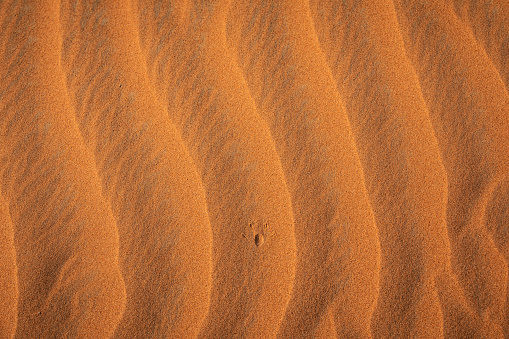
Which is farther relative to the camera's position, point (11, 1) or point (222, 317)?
point (11, 1)

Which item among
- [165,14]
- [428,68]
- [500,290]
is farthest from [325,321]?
[165,14]

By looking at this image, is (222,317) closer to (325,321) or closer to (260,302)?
(260,302)

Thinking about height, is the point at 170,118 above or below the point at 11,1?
below

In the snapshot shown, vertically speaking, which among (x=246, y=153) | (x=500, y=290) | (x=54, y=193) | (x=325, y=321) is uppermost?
(x=54, y=193)

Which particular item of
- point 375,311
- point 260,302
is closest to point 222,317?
point 260,302

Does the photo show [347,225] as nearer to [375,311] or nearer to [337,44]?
[375,311]

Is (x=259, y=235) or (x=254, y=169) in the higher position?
(x=254, y=169)
